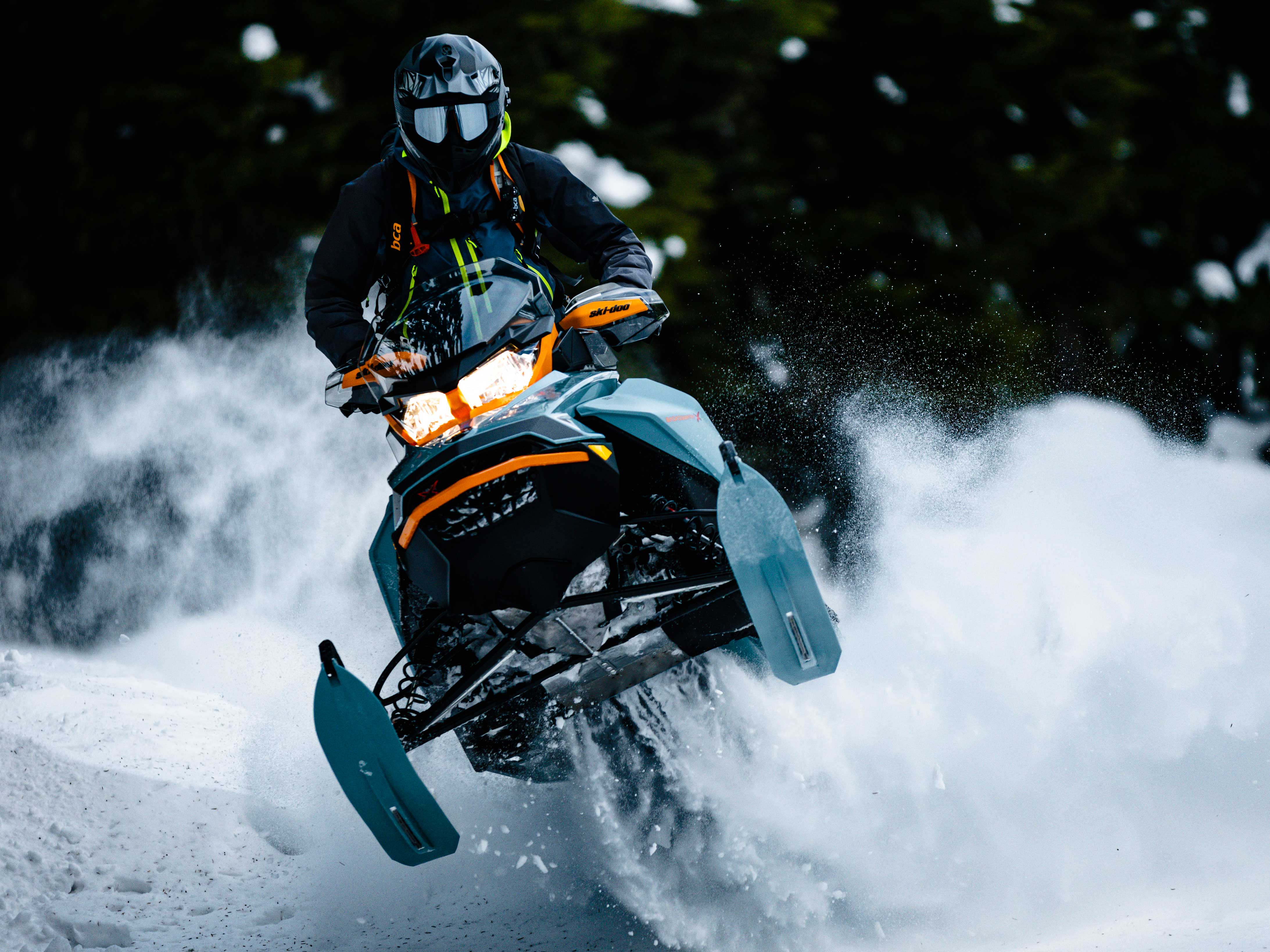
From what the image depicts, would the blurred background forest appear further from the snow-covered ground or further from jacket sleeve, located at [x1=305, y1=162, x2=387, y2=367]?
jacket sleeve, located at [x1=305, y1=162, x2=387, y2=367]

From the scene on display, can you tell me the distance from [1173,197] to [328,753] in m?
12.9

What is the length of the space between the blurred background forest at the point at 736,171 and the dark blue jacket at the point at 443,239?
233 cm

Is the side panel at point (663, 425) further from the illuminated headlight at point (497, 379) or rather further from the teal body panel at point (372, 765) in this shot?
the teal body panel at point (372, 765)

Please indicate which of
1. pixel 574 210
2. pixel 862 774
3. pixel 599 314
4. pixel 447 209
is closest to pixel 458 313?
pixel 599 314

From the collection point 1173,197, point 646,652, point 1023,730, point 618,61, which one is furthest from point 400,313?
point 1173,197

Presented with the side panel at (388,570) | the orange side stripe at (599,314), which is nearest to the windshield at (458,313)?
the orange side stripe at (599,314)

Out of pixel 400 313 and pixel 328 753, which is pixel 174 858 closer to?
pixel 328 753

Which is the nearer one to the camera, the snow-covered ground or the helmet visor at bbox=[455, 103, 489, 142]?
the helmet visor at bbox=[455, 103, 489, 142]

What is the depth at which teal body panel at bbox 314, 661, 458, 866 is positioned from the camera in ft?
10.2

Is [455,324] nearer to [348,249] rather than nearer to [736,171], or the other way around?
[348,249]

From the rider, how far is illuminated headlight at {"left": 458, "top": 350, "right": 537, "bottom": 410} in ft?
1.17

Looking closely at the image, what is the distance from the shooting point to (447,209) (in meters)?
3.39

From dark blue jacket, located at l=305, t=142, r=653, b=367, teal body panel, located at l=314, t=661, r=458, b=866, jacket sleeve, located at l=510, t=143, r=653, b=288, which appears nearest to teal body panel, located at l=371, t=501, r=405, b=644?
teal body panel, located at l=314, t=661, r=458, b=866

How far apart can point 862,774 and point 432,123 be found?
2.47 metres
